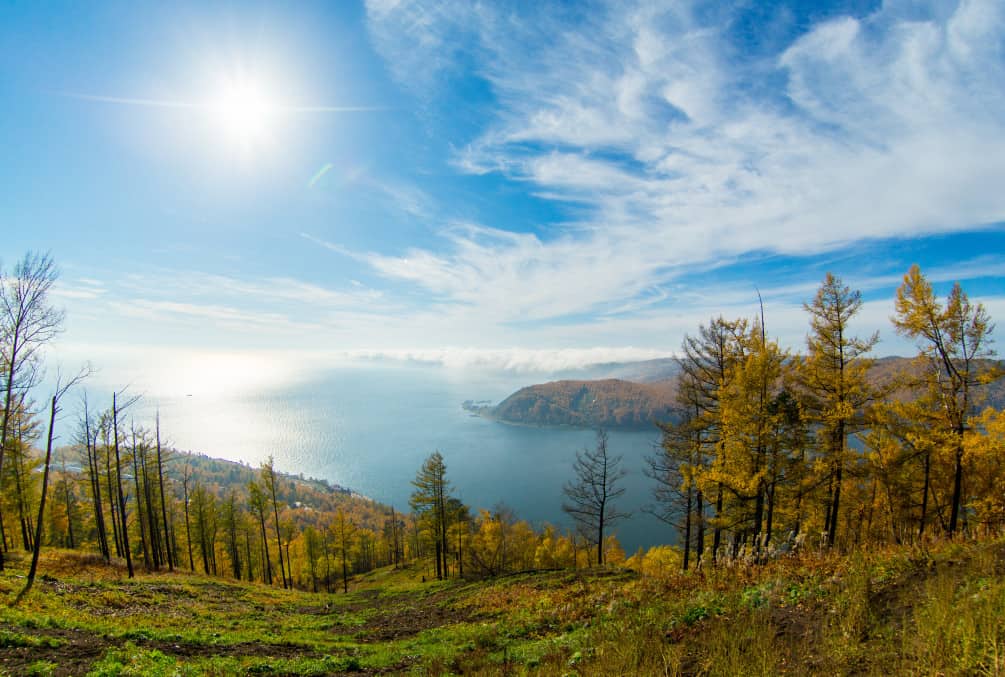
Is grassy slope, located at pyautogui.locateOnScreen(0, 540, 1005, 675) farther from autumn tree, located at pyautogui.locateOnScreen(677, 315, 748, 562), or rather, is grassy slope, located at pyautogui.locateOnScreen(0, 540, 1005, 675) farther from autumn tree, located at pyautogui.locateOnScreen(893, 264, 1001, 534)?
autumn tree, located at pyautogui.locateOnScreen(893, 264, 1001, 534)

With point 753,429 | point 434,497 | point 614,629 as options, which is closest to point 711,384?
point 753,429

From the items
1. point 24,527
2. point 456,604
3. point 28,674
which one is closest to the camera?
point 28,674

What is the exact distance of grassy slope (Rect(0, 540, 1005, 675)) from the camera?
406cm

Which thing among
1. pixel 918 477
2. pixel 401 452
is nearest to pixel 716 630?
pixel 918 477

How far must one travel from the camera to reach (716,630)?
5.07 metres

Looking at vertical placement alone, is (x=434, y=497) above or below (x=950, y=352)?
below

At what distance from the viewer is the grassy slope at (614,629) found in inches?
160

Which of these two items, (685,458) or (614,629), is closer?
(614,629)

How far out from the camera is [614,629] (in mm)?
6184

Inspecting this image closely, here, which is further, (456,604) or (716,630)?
(456,604)

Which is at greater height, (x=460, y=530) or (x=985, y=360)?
(x=985, y=360)

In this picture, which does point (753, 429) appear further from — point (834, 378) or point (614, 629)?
point (614, 629)

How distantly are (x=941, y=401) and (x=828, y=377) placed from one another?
5.63 metres

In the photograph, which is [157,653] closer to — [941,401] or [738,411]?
[738,411]
